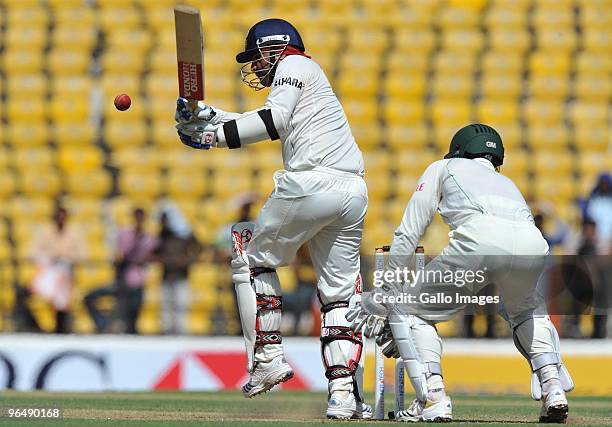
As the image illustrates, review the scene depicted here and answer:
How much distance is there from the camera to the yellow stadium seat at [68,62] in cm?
1686

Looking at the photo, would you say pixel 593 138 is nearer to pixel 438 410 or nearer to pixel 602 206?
pixel 602 206

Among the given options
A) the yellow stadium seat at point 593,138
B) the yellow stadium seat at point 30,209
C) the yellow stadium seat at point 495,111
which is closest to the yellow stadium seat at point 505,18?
the yellow stadium seat at point 495,111

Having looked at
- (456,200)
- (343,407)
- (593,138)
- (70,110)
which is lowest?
(343,407)

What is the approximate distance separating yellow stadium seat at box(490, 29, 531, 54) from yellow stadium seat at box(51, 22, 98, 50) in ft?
16.3

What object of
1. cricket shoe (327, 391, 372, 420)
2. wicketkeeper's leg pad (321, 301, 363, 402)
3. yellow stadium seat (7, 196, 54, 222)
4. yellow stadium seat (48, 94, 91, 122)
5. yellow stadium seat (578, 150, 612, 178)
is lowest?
cricket shoe (327, 391, 372, 420)

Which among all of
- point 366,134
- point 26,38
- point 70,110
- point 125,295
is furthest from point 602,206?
point 26,38

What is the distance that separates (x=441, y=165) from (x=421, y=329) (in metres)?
0.86

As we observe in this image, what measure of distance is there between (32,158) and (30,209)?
0.92m

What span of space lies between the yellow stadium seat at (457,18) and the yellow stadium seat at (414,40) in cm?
28

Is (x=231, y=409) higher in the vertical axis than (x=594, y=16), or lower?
lower

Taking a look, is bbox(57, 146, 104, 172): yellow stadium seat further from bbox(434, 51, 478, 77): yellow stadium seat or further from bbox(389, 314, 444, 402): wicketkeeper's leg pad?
bbox(389, 314, 444, 402): wicketkeeper's leg pad

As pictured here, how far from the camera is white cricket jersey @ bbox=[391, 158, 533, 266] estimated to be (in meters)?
7.02

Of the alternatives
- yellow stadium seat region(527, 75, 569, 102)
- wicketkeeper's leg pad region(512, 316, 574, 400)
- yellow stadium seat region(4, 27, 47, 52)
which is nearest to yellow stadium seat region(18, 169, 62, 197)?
yellow stadium seat region(4, 27, 47, 52)

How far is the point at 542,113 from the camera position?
1620cm
